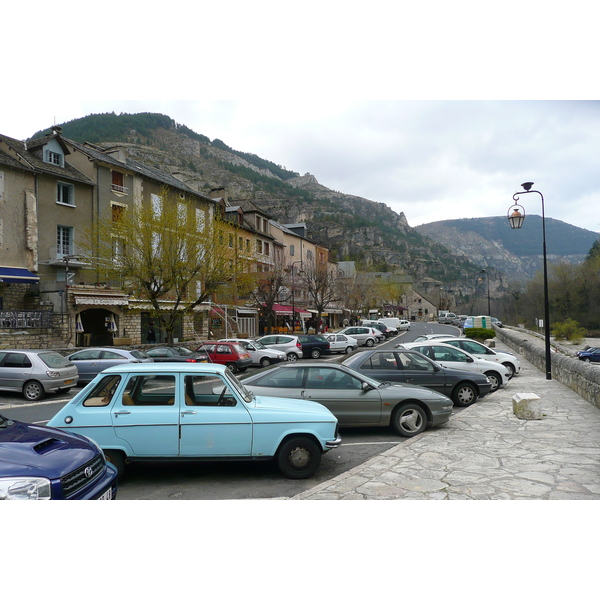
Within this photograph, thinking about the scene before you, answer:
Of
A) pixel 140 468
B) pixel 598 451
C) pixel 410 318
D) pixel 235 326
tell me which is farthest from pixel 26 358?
pixel 410 318

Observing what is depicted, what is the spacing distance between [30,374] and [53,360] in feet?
2.82

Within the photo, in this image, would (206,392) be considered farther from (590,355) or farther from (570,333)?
(570,333)

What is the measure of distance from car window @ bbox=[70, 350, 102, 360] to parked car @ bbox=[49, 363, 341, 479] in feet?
41.8

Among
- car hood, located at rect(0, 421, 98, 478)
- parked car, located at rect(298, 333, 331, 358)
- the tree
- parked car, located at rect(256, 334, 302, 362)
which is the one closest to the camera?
car hood, located at rect(0, 421, 98, 478)

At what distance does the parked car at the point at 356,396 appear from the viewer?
28.6 ft

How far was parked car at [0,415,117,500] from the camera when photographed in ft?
13.1

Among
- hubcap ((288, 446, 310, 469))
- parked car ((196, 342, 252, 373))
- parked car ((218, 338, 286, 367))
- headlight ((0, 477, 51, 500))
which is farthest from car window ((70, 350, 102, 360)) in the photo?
headlight ((0, 477, 51, 500))

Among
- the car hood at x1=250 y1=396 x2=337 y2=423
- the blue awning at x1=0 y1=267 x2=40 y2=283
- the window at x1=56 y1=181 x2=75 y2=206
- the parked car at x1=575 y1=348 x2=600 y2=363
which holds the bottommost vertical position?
the parked car at x1=575 y1=348 x2=600 y2=363

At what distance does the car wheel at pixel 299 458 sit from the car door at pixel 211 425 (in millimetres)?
509

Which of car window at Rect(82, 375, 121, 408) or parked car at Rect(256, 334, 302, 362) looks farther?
parked car at Rect(256, 334, 302, 362)

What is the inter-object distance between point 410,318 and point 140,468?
109 meters

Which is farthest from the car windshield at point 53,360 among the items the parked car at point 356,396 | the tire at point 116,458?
the tire at point 116,458

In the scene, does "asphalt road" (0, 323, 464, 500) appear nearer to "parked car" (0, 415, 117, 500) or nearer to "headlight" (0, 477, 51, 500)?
"parked car" (0, 415, 117, 500)

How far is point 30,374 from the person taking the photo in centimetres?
1440
